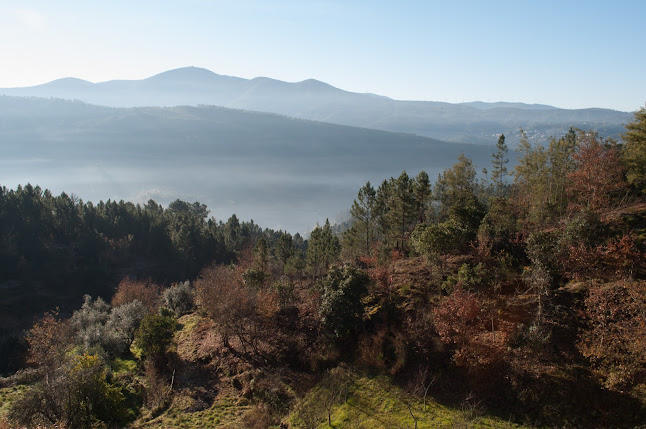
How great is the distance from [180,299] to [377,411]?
28197 millimetres

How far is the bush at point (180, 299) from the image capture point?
39.7 meters

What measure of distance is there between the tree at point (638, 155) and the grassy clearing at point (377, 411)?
25880 mm

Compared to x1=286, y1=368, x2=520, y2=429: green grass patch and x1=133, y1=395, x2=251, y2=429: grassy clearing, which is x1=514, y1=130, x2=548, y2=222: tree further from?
x1=133, y1=395, x2=251, y2=429: grassy clearing

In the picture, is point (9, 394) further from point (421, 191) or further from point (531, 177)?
point (531, 177)

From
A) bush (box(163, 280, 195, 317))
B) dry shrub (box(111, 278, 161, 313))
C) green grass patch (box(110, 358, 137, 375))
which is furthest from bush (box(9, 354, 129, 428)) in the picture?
dry shrub (box(111, 278, 161, 313))

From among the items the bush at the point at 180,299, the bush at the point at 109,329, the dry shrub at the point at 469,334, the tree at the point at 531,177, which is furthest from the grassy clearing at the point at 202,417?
the tree at the point at 531,177

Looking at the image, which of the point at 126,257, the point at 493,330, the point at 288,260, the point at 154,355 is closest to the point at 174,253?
the point at 126,257

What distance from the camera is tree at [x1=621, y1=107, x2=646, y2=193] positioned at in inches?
1208

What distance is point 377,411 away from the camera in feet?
61.6

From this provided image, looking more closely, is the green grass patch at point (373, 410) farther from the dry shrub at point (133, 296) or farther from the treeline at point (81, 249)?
the treeline at point (81, 249)

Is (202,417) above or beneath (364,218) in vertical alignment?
beneath

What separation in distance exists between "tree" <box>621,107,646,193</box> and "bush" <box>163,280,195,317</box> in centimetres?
4319

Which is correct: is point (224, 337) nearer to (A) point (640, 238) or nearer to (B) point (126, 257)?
(A) point (640, 238)

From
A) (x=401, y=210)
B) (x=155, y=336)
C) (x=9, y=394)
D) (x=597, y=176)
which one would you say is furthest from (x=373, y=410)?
(x=9, y=394)
